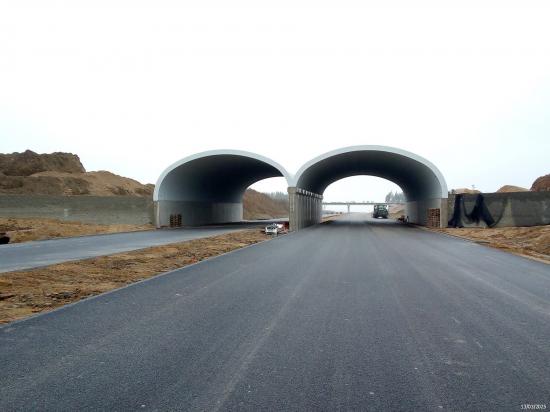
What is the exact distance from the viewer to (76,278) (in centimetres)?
977

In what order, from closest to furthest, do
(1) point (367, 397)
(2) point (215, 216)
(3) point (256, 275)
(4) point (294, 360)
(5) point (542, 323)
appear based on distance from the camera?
1. (1) point (367, 397)
2. (4) point (294, 360)
3. (5) point (542, 323)
4. (3) point (256, 275)
5. (2) point (215, 216)

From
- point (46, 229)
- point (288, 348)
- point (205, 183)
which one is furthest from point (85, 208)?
point (288, 348)

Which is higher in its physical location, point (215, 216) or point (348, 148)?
point (348, 148)

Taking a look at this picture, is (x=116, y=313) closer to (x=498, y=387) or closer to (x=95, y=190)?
(x=498, y=387)

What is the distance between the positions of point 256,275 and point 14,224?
2374 cm

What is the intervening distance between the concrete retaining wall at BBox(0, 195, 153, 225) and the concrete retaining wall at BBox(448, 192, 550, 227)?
24.7 meters

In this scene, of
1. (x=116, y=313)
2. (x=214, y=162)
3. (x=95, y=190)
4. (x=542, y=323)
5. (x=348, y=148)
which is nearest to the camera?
(x=542, y=323)

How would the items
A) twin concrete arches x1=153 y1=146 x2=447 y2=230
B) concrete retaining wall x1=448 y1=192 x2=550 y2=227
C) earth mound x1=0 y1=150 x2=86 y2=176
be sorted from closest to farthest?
1. concrete retaining wall x1=448 y1=192 x2=550 y2=227
2. twin concrete arches x1=153 y1=146 x2=447 y2=230
3. earth mound x1=0 y1=150 x2=86 y2=176

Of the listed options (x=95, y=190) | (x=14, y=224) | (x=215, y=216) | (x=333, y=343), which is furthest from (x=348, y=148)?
(x=95, y=190)

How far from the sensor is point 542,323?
5.89 meters

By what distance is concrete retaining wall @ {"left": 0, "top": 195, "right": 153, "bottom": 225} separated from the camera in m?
31.5

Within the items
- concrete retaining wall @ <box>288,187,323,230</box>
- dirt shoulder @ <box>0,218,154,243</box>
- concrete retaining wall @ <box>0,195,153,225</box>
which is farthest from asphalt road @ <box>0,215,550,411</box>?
concrete retaining wall @ <box>0,195,153,225</box>

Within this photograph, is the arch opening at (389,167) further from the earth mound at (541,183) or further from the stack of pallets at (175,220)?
the earth mound at (541,183)

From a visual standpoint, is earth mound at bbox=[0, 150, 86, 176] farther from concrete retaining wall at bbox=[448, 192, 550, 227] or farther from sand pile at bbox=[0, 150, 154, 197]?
concrete retaining wall at bbox=[448, 192, 550, 227]
